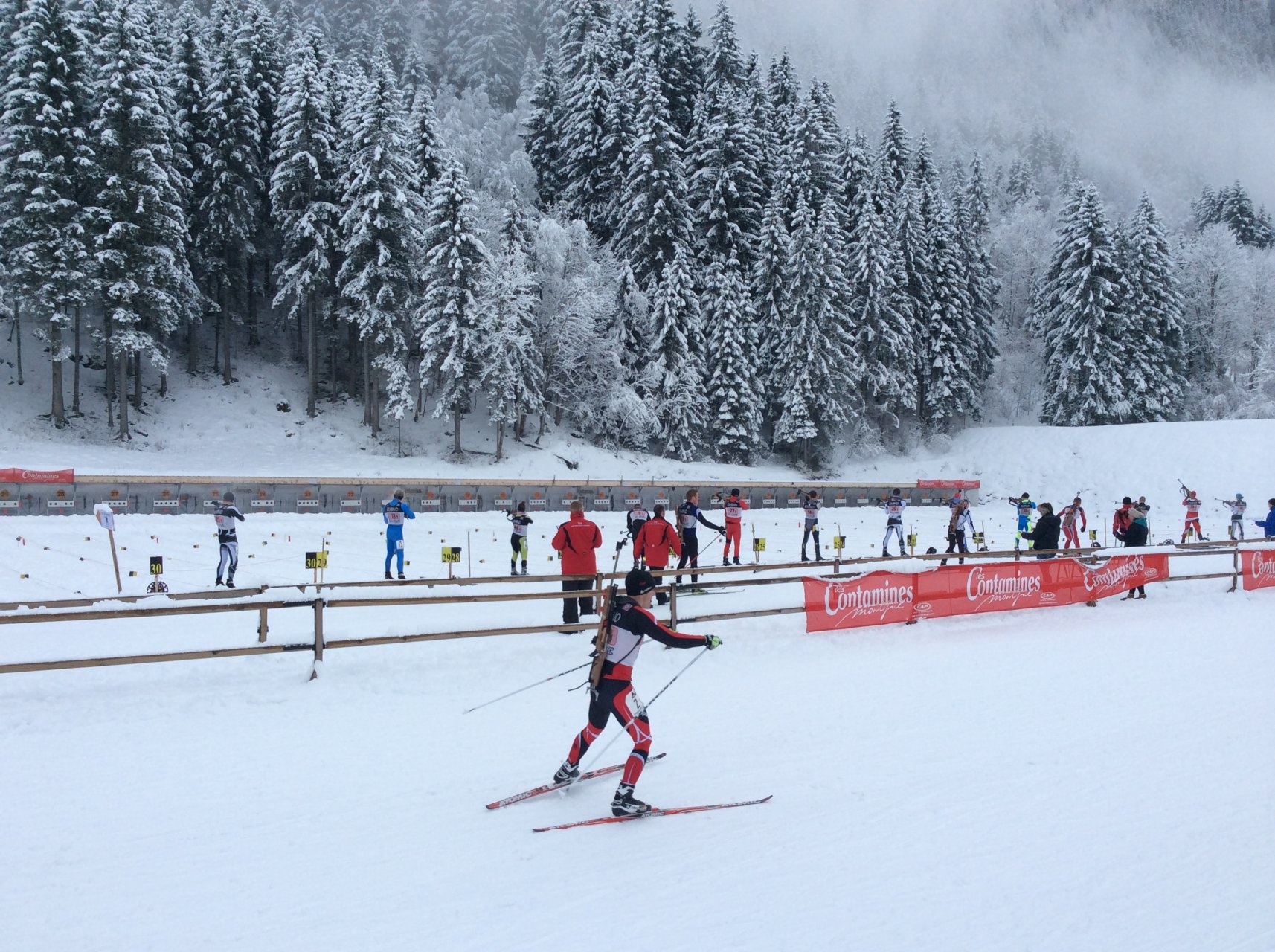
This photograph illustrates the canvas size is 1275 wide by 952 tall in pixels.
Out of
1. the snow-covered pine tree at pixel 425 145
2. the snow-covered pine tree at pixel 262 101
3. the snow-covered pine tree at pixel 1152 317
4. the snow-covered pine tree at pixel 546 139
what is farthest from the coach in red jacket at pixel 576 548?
the snow-covered pine tree at pixel 1152 317

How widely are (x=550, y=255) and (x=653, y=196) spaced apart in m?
6.97

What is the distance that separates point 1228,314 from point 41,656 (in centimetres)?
7454

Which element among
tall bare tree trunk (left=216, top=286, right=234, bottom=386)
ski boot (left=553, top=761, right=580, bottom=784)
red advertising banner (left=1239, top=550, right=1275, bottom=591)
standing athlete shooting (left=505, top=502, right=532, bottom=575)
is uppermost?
tall bare tree trunk (left=216, top=286, right=234, bottom=386)

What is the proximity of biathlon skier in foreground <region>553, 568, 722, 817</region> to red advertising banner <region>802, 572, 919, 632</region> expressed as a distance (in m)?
6.59

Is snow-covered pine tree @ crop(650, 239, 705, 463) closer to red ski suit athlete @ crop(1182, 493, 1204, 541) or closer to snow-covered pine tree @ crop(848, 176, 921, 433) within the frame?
snow-covered pine tree @ crop(848, 176, 921, 433)

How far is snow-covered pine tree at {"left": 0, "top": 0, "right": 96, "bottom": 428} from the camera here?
32438mm

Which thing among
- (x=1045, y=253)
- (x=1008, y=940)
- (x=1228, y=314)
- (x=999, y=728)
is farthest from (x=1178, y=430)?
(x=1008, y=940)

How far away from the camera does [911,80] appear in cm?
18862

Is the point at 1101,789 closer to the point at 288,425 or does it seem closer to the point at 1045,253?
the point at 288,425

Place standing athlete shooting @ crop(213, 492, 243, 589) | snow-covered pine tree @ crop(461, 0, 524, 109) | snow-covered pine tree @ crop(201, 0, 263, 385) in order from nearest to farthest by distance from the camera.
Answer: standing athlete shooting @ crop(213, 492, 243, 589) < snow-covered pine tree @ crop(201, 0, 263, 385) < snow-covered pine tree @ crop(461, 0, 524, 109)

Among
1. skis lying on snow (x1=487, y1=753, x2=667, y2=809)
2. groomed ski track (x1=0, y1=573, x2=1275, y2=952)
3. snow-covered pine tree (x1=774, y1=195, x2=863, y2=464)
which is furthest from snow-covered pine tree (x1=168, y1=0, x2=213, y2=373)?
skis lying on snow (x1=487, y1=753, x2=667, y2=809)

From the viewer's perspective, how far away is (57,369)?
34.2m

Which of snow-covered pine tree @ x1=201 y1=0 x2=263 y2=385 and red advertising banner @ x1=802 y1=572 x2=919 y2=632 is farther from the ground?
snow-covered pine tree @ x1=201 y1=0 x2=263 y2=385

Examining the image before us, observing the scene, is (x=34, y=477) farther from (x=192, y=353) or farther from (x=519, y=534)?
(x=192, y=353)
